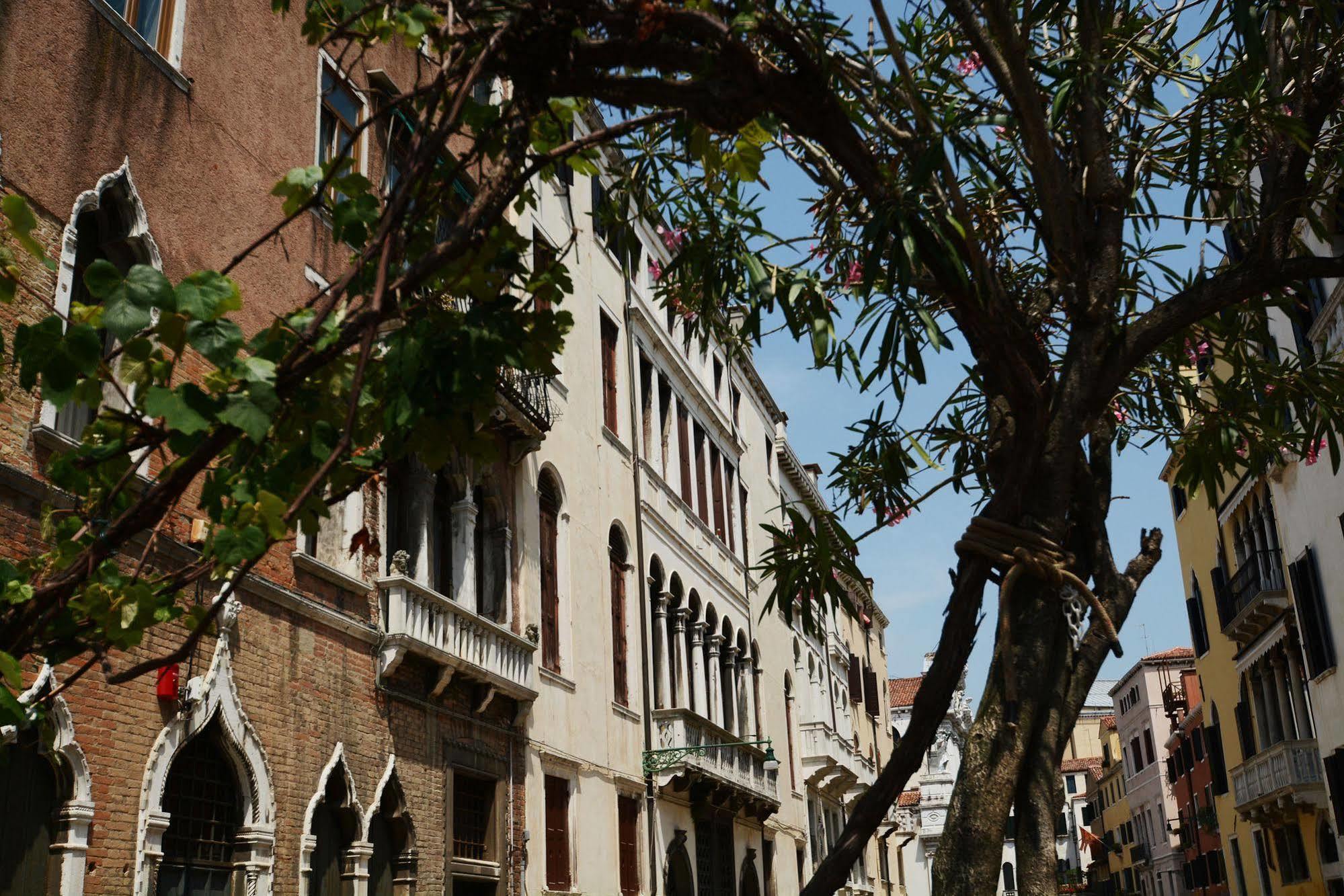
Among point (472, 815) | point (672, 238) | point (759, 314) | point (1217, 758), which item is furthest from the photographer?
point (1217, 758)

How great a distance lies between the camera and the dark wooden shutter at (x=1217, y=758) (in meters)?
36.3

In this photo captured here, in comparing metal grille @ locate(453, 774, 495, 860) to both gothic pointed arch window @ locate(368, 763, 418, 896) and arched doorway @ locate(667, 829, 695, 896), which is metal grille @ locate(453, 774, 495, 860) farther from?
arched doorway @ locate(667, 829, 695, 896)

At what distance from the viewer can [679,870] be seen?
21484 millimetres

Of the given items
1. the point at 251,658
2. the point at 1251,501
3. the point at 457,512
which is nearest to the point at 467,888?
the point at 457,512

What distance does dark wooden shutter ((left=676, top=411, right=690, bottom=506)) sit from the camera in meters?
25.3

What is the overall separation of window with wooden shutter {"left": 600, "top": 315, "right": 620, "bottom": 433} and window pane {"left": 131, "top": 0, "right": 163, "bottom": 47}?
35.3ft

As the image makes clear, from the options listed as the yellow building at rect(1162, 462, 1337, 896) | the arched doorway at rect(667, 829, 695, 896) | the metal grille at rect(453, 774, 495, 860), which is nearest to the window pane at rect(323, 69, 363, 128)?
the metal grille at rect(453, 774, 495, 860)

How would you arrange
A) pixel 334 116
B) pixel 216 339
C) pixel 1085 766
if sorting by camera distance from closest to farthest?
pixel 216 339 < pixel 334 116 < pixel 1085 766

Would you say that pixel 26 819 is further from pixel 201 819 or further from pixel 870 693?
pixel 870 693

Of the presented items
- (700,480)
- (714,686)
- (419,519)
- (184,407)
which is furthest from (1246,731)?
(184,407)

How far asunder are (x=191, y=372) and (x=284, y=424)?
8.21 m

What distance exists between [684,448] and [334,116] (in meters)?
13.1

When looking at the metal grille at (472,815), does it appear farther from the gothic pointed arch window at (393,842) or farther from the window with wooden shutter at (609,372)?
the window with wooden shutter at (609,372)

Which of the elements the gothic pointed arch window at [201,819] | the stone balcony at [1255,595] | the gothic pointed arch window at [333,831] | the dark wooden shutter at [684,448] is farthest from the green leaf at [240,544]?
the stone balcony at [1255,595]
